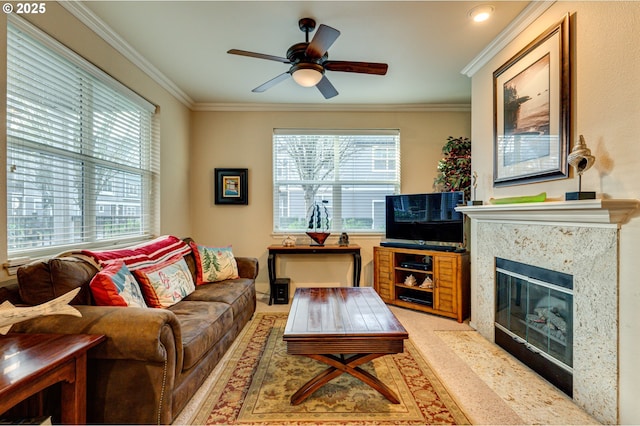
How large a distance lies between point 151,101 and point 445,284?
3.82m

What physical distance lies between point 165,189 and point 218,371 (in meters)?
2.27

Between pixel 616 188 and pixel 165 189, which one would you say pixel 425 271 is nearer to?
pixel 616 188

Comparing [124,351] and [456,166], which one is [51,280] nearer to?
[124,351]

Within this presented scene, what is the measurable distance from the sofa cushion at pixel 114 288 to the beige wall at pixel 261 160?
2279mm

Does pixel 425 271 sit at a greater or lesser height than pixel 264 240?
lesser

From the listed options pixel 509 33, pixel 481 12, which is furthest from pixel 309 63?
pixel 509 33

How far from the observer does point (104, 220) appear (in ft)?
8.46

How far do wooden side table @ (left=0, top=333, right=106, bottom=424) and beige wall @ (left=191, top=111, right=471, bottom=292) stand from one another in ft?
9.09

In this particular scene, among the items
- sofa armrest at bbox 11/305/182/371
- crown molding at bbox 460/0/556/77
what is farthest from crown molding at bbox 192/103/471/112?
sofa armrest at bbox 11/305/182/371

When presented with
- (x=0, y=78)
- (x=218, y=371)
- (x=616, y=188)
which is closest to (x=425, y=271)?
(x=616, y=188)

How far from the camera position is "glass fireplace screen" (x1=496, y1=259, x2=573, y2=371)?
6.35 ft

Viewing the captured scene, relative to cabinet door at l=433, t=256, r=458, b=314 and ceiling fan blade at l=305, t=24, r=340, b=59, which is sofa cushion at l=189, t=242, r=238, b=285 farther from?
cabinet door at l=433, t=256, r=458, b=314

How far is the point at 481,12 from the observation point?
2.23 metres

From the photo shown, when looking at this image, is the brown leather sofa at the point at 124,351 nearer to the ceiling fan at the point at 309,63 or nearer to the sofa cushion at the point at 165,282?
the sofa cushion at the point at 165,282
